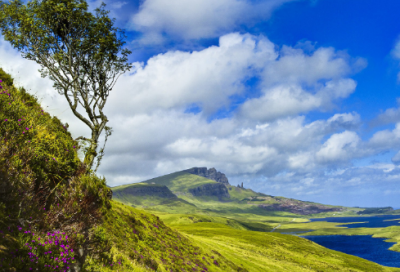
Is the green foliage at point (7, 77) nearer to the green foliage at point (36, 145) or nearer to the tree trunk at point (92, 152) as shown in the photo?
the green foliage at point (36, 145)

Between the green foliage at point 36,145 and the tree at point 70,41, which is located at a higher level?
the tree at point 70,41

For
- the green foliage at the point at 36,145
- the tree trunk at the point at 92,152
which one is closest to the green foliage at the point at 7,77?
the green foliage at the point at 36,145

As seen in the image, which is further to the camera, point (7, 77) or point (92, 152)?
point (92, 152)

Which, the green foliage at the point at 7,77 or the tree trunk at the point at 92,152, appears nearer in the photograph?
the green foliage at the point at 7,77

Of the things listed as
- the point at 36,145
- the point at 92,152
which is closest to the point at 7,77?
the point at 92,152

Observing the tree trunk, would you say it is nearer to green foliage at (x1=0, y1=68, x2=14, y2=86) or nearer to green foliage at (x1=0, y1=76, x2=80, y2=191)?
green foliage at (x1=0, y1=76, x2=80, y2=191)

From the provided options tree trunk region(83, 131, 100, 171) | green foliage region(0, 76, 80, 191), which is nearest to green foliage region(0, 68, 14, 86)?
green foliage region(0, 76, 80, 191)

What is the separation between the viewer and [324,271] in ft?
300

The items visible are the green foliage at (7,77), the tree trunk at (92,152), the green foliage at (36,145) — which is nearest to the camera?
the green foliage at (36,145)

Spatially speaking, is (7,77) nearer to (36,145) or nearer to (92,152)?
(92,152)

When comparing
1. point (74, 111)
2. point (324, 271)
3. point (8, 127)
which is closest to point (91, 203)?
point (8, 127)

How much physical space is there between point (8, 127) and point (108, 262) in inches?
400

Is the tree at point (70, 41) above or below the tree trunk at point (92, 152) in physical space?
above

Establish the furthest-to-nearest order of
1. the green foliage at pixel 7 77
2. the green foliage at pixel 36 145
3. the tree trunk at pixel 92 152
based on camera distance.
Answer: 1. the tree trunk at pixel 92 152
2. the green foliage at pixel 7 77
3. the green foliage at pixel 36 145
